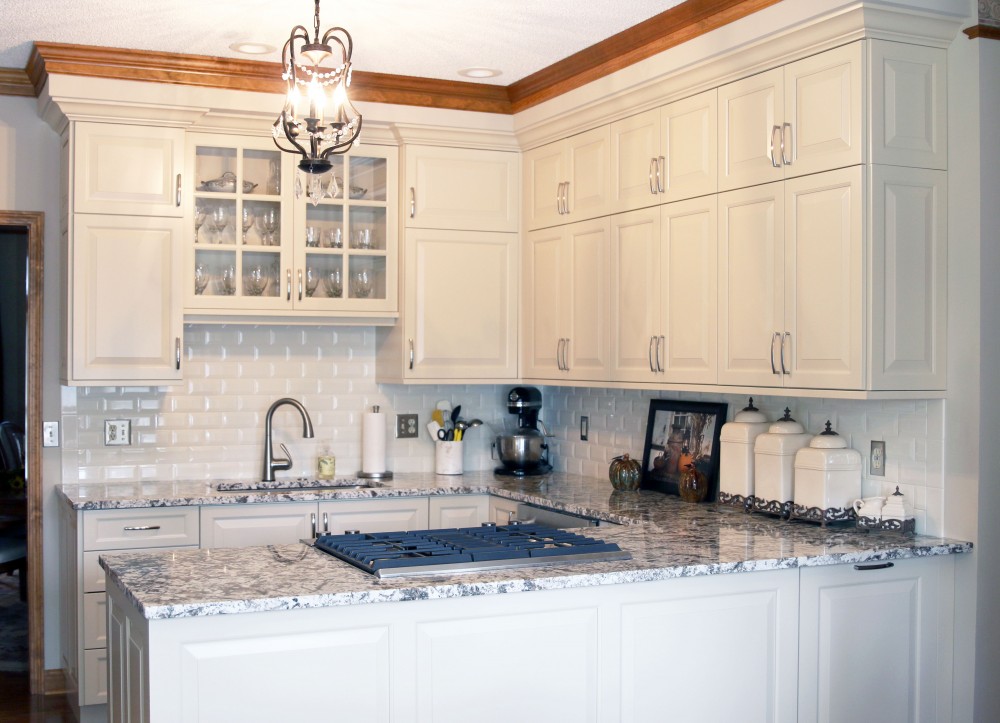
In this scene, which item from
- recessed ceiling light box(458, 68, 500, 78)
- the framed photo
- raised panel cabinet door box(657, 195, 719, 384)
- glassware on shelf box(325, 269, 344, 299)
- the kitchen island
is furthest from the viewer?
glassware on shelf box(325, 269, 344, 299)

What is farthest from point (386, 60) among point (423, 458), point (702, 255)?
point (423, 458)

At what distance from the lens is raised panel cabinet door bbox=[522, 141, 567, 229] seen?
456cm

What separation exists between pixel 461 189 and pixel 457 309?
547 millimetres

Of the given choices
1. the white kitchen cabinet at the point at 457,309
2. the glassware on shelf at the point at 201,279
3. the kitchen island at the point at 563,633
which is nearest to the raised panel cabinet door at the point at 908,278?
the kitchen island at the point at 563,633

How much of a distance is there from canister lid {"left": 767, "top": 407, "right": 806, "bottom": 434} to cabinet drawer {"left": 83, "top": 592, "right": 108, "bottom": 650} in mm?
2626

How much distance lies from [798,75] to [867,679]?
1.81 metres

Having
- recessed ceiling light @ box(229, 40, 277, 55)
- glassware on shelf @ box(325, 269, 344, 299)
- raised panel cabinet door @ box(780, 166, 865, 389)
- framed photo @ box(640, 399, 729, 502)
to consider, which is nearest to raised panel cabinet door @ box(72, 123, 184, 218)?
recessed ceiling light @ box(229, 40, 277, 55)

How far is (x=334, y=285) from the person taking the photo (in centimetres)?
466

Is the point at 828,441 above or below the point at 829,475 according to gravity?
above

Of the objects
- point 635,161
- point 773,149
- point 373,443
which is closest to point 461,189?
point 635,161

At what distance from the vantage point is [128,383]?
4312 millimetres

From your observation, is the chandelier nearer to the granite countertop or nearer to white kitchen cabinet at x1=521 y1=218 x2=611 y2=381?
the granite countertop

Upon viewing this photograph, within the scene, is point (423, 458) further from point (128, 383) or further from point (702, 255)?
point (702, 255)

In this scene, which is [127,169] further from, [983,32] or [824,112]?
[983,32]
